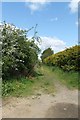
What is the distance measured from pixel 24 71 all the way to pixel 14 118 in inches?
251

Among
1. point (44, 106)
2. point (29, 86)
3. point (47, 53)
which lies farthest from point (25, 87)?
point (47, 53)

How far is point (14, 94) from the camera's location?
31.3 ft

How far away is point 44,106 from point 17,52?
496 cm

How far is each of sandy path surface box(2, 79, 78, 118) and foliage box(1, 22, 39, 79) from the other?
286 cm

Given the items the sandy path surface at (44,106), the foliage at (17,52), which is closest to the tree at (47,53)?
the foliage at (17,52)

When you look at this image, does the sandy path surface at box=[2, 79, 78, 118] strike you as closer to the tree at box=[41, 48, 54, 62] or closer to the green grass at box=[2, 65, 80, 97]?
the green grass at box=[2, 65, 80, 97]

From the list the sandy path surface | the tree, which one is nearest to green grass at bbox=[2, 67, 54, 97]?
the sandy path surface

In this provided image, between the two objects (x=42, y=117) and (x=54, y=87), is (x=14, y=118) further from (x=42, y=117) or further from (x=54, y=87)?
(x=54, y=87)

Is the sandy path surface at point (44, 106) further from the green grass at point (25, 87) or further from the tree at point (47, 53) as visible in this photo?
the tree at point (47, 53)

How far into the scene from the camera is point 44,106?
27.4ft

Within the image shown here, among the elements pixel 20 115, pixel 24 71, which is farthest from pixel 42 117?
pixel 24 71

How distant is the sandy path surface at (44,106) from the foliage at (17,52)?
9.38 feet

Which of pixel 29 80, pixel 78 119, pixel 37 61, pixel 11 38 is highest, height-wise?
pixel 11 38

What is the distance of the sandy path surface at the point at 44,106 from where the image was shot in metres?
7.46
